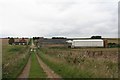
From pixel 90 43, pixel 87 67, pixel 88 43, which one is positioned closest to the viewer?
pixel 87 67

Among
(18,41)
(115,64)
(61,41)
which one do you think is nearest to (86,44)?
(61,41)

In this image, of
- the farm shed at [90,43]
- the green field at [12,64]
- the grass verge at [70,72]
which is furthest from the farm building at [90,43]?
the grass verge at [70,72]

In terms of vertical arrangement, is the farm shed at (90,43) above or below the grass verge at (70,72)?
above

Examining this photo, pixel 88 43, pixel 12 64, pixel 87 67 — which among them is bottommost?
pixel 12 64

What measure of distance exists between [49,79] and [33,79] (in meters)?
1.06

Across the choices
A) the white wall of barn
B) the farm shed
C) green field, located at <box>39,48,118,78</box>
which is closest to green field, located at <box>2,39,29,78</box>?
green field, located at <box>39,48,118,78</box>

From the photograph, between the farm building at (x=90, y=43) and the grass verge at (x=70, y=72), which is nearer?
the grass verge at (x=70, y=72)

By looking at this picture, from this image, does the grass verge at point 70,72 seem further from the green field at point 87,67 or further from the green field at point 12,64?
the green field at point 12,64

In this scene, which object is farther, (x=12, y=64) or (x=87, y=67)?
(x=12, y=64)

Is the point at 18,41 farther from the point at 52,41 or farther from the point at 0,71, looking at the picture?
the point at 0,71

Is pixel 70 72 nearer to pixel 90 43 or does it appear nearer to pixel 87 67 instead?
pixel 87 67

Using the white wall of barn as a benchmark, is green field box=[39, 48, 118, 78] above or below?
below

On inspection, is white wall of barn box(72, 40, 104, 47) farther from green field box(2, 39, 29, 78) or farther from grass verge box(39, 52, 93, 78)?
grass verge box(39, 52, 93, 78)

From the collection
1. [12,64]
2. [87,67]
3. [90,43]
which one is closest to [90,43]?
[90,43]
